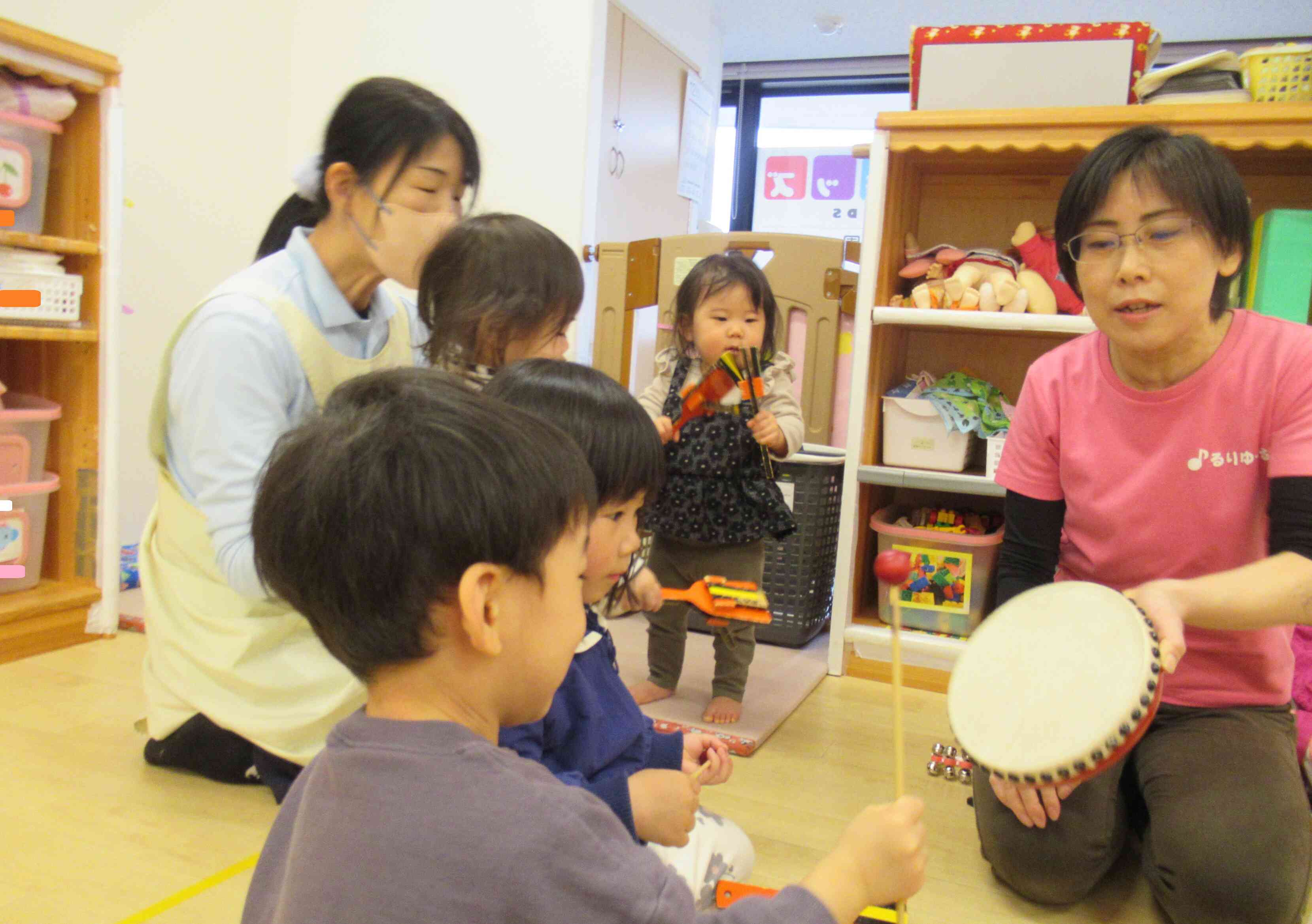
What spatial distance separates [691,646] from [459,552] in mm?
1715

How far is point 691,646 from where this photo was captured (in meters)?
2.19

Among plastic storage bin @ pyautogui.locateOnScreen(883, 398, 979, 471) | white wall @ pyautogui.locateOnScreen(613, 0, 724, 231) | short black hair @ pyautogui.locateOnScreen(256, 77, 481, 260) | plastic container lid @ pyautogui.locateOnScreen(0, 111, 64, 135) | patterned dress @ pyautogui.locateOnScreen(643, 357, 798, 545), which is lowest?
patterned dress @ pyautogui.locateOnScreen(643, 357, 798, 545)

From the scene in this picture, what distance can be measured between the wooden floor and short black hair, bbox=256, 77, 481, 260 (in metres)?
0.83

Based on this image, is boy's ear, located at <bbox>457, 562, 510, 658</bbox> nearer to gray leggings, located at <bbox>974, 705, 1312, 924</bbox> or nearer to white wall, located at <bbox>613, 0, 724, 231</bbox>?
gray leggings, located at <bbox>974, 705, 1312, 924</bbox>

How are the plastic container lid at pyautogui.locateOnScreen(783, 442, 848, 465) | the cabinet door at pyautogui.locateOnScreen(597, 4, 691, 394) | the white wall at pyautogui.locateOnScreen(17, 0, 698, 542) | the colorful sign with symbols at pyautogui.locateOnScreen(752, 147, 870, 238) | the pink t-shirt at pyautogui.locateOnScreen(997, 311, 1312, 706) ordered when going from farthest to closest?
the colorful sign with symbols at pyautogui.locateOnScreen(752, 147, 870, 238)
the cabinet door at pyautogui.locateOnScreen(597, 4, 691, 394)
the white wall at pyautogui.locateOnScreen(17, 0, 698, 542)
the plastic container lid at pyautogui.locateOnScreen(783, 442, 848, 465)
the pink t-shirt at pyautogui.locateOnScreen(997, 311, 1312, 706)

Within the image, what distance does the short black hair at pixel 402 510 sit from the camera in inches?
20.7

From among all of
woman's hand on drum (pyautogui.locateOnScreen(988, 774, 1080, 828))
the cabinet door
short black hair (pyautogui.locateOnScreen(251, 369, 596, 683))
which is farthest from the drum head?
the cabinet door

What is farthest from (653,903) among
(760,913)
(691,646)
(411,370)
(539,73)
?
(539,73)

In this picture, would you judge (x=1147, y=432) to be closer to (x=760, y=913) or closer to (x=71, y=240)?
(x=760, y=913)

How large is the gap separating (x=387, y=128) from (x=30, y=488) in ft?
3.61

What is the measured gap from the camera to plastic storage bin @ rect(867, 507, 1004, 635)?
6.39 feet

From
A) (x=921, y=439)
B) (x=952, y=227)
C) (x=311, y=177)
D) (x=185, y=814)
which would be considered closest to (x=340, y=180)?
(x=311, y=177)

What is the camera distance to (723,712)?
5.53 feet

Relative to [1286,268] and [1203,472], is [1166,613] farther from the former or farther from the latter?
[1286,268]
